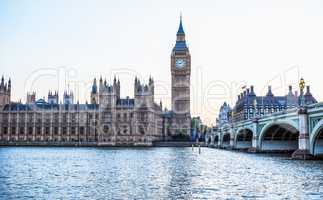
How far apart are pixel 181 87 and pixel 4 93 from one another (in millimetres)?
66012

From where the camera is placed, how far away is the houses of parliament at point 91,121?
134000mm

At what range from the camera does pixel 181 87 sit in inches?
6462

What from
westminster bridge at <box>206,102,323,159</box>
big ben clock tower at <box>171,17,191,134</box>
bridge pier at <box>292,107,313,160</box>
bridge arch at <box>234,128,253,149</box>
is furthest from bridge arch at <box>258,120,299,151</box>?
big ben clock tower at <box>171,17,191,134</box>

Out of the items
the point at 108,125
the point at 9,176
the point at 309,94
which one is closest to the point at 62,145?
the point at 108,125

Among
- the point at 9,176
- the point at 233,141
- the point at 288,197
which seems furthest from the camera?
the point at 233,141

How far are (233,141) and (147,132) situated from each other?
4502 cm

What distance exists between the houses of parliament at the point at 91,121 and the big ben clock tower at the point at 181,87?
1414 mm

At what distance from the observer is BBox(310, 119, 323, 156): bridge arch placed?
42844 mm

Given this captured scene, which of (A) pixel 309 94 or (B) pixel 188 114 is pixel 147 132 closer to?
(B) pixel 188 114

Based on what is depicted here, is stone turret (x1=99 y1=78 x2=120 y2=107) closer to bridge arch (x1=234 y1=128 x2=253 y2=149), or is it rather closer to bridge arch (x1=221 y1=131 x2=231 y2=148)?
bridge arch (x1=221 y1=131 x2=231 y2=148)

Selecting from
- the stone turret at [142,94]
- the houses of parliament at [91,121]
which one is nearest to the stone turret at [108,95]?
the houses of parliament at [91,121]

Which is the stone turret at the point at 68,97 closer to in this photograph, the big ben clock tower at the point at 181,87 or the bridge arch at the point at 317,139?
the big ben clock tower at the point at 181,87

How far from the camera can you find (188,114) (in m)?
160

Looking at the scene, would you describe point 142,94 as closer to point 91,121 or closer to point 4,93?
point 91,121
